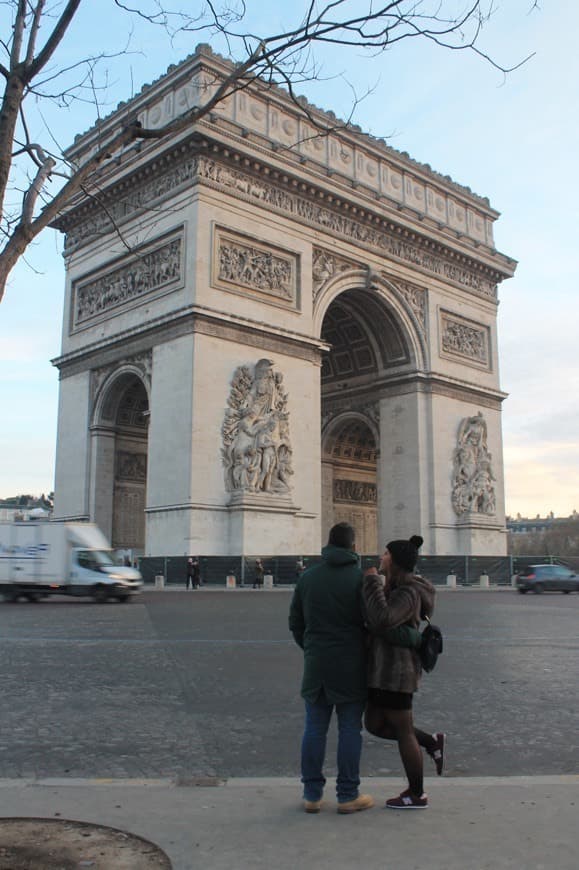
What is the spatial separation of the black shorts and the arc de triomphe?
19705 mm

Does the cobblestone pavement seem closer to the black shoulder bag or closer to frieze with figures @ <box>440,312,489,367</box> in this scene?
the black shoulder bag

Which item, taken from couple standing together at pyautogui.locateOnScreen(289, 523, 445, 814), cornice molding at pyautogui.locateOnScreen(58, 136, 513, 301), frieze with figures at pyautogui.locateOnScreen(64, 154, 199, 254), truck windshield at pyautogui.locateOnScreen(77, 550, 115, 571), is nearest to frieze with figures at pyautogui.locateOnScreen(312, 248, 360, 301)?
cornice molding at pyautogui.locateOnScreen(58, 136, 513, 301)

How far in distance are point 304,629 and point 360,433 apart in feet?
116

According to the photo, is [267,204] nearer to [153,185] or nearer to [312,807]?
[153,185]

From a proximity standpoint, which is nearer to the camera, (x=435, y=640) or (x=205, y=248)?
(x=435, y=640)

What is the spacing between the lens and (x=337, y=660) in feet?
13.8

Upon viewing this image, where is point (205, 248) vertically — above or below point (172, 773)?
above

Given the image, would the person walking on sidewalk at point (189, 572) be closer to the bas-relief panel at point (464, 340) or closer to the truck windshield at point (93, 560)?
the truck windshield at point (93, 560)

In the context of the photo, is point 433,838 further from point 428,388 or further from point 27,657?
point 428,388

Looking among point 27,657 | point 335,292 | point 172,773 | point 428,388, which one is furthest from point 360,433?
point 172,773

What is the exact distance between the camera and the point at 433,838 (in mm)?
3510

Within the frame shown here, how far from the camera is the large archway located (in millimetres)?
35125

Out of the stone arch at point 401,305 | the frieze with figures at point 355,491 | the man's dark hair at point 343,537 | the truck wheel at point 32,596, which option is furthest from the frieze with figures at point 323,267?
the man's dark hair at point 343,537

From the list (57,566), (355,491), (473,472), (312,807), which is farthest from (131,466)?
(312,807)
